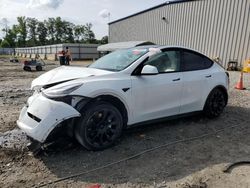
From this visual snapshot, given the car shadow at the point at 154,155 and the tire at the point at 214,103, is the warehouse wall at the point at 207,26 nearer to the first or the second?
the tire at the point at 214,103

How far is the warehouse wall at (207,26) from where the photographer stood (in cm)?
1669

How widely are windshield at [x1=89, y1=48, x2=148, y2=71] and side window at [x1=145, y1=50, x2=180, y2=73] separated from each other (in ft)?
0.76

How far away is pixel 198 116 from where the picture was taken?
225 inches

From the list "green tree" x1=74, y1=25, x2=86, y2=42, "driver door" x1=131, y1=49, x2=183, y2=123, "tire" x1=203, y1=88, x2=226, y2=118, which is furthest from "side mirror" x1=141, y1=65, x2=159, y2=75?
"green tree" x1=74, y1=25, x2=86, y2=42

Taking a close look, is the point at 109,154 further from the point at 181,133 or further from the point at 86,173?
the point at 181,133

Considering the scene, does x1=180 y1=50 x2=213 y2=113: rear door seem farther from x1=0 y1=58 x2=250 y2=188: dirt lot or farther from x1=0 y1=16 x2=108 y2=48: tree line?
x1=0 y1=16 x2=108 y2=48: tree line

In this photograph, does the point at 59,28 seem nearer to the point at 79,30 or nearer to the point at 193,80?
the point at 79,30

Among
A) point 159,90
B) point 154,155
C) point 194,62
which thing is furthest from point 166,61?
point 154,155

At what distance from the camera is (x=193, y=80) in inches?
193

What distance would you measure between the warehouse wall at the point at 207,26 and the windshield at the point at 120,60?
14.1m

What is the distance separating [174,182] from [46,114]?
184cm

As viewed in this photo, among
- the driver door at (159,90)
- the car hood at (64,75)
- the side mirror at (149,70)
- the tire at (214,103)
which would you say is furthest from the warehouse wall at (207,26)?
the car hood at (64,75)

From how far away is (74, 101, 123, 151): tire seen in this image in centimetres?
355

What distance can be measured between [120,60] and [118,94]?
2.98 ft
